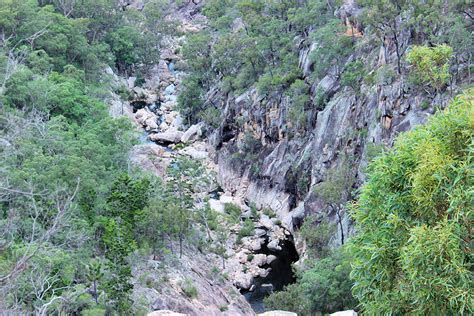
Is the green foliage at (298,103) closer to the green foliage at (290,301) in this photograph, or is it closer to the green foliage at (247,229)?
the green foliage at (247,229)

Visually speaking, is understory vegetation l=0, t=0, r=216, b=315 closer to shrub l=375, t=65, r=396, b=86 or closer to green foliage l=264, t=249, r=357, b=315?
green foliage l=264, t=249, r=357, b=315

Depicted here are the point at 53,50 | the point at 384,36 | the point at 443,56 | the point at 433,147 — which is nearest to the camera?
the point at 433,147

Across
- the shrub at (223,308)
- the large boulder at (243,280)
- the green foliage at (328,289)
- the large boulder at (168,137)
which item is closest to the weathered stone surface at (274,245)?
the large boulder at (243,280)

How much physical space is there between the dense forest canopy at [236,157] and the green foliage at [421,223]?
0.08 feet

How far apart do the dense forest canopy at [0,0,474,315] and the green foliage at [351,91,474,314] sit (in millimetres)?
23

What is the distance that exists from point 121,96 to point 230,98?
1289 cm

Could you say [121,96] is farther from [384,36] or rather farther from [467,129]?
[467,129]

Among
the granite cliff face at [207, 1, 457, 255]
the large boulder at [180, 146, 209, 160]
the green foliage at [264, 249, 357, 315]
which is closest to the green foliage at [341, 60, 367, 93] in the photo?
the granite cliff face at [207, 1, 457, 255]

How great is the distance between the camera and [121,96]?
5422 cm

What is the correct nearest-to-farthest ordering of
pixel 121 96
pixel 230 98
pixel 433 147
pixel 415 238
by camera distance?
1. pixel 415 238
2. pixel 433 147
3. pixel 230 98
4. pixel 121 96

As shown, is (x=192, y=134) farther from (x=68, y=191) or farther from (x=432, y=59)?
(x=432, y=59)

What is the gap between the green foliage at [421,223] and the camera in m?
6.89

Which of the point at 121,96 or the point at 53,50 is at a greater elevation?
the point at 53,50

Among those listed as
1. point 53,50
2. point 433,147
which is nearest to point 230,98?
point 53,50
